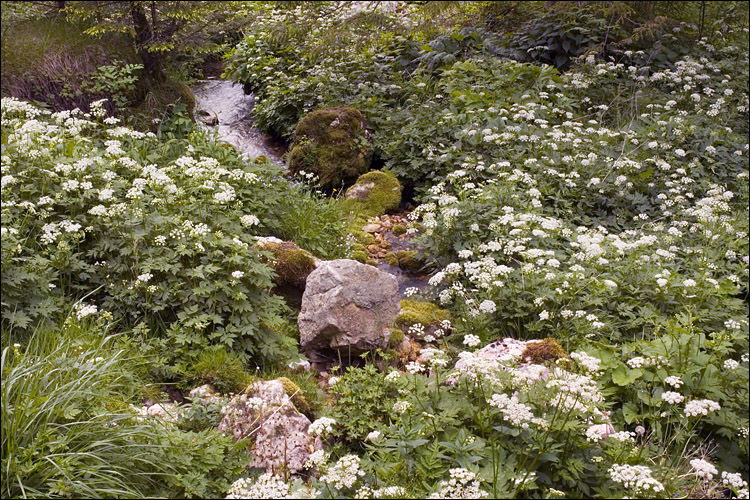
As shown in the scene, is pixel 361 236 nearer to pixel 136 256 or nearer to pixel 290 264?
pixel 290 264

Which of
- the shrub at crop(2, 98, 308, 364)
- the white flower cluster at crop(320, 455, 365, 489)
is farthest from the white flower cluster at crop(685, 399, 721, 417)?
the shrub at crop(2, 98, 308, 364)

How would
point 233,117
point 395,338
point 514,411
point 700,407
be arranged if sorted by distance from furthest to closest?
point 233,117, point 395,338, point 700,407, point 514,411

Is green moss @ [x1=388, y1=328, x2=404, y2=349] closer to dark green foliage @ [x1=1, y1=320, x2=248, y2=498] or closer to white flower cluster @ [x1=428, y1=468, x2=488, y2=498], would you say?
dark green foliage @ [x1=1, y1=320, x2=248, y2=498]

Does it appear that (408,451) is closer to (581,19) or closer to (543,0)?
(581,19)

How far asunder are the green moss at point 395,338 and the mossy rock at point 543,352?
4.26 ft

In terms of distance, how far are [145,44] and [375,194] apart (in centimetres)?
386


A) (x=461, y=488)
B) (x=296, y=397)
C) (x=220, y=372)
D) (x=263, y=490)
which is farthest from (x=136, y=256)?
(x=461, y=488)

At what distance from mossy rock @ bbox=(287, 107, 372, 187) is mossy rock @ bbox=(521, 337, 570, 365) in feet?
17.1

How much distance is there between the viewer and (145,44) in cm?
755

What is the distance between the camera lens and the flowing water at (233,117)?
32.7 ft

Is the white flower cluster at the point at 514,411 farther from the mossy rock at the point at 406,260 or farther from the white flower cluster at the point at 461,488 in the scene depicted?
the mossy rock at the point at 406,260

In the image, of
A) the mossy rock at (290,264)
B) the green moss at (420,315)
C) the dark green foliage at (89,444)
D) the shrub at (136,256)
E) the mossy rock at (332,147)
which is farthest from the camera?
the mossy rock at (332,147)

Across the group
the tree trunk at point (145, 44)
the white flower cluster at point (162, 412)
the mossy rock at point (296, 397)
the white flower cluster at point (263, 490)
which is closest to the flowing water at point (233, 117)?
the tree trunk at point (145, 44)

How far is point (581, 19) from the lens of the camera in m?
10.2
